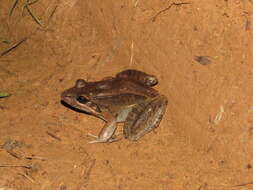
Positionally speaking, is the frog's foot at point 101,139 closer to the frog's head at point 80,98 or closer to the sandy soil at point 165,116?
the sandy soil at point 165,116

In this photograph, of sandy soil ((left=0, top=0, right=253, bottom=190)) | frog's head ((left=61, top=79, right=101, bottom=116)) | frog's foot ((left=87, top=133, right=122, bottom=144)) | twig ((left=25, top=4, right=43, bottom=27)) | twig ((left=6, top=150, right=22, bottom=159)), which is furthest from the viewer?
twig ((left=25, top=4, right=43, bottom=27))

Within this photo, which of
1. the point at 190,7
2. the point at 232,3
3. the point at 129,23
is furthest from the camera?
the point at 129,23

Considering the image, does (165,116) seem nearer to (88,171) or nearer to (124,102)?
(124,102)

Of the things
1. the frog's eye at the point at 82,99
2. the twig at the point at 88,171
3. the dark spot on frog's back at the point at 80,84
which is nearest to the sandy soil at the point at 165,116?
the twig at the point at 88,171

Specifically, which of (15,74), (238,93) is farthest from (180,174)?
(15,74)

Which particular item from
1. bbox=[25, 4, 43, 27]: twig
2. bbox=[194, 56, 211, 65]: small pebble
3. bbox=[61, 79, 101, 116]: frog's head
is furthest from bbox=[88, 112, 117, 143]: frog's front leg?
bbox=[25, 4, 43, 27]: twig

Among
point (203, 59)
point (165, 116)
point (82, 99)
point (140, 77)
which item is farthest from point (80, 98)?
point (203, 59)

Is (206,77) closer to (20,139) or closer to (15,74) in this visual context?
(20,139)

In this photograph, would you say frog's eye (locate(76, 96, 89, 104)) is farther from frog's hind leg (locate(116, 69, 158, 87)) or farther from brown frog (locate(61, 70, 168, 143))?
frog's hind leg (locate(116, 69, 158, 87))
